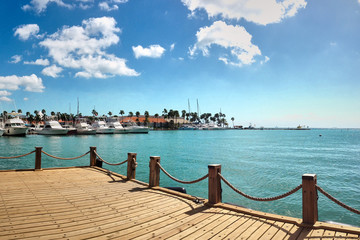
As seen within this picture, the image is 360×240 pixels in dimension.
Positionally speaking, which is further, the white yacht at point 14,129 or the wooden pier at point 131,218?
the white yacht at point 14,129

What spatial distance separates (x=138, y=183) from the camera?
880 centimetres

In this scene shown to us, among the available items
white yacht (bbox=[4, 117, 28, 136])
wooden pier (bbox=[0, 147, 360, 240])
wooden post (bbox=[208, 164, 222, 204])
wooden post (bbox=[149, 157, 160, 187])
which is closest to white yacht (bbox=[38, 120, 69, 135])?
white yacht (bbox=[4, 117, 28, 136])

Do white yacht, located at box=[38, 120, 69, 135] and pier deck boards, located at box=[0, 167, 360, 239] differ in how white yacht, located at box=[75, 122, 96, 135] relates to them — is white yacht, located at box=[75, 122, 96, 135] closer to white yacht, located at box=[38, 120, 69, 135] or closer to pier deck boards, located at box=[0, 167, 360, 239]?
white yacht, located at box=[38, 120, 69, 135]

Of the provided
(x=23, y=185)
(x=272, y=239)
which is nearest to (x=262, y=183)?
(x=272, y=239)

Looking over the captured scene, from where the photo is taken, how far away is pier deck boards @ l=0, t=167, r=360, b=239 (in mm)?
4250

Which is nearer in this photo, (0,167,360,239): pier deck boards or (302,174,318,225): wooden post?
(0,167,360,239): pier deck boards

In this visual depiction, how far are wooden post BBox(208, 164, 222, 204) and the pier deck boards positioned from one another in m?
0.24

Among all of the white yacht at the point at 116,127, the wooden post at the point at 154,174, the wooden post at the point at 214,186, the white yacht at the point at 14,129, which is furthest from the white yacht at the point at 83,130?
the wooden post at the point at 214,186

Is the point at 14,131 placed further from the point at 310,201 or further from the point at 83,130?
the point at 310,201

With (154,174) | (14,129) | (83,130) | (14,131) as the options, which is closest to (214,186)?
(154,174)

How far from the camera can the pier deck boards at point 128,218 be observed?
13.9ft

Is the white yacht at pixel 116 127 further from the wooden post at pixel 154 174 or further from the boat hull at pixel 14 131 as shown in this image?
the wooden post at pixel 154 174

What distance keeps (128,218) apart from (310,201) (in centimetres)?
401

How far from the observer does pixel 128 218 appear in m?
5.13
